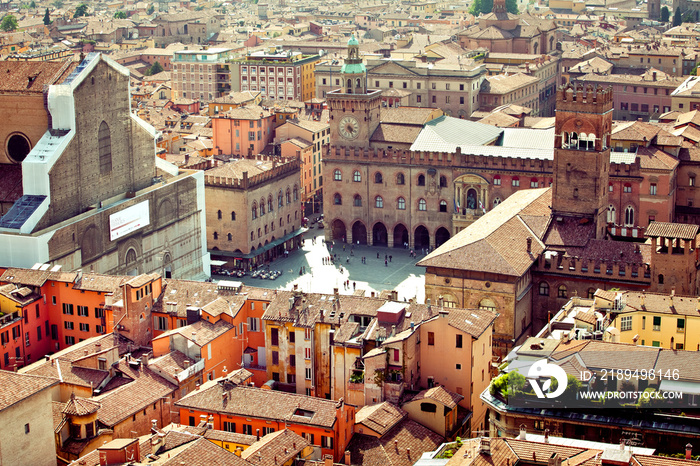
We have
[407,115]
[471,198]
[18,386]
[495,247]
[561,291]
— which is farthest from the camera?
[407,115]

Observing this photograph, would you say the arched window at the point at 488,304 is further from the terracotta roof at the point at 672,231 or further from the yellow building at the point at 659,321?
the yellow building at the point at 659,321

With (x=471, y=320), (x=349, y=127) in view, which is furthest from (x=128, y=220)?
(x=471, y=320)

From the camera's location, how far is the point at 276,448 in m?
44.6

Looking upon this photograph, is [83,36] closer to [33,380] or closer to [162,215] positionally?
[162,215]

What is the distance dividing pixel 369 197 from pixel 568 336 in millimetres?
43463

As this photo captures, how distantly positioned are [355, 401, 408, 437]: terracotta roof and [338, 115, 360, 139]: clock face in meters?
44.3

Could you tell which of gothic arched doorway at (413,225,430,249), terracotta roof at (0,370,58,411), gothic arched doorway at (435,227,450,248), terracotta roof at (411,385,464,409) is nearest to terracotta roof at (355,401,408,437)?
terracotta roof at (411,385,464,409)

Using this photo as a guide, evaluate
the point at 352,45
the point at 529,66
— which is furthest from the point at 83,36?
the point at 352,45

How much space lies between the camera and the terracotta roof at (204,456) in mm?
41406

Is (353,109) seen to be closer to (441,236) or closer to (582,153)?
(441,236)

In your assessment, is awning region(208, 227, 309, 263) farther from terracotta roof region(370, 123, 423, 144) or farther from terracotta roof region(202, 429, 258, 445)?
terracotta roof region(202, 429, 258, 445)

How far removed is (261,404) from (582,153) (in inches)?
1080

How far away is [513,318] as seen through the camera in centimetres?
6088

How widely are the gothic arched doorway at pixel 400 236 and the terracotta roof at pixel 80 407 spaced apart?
154ft
